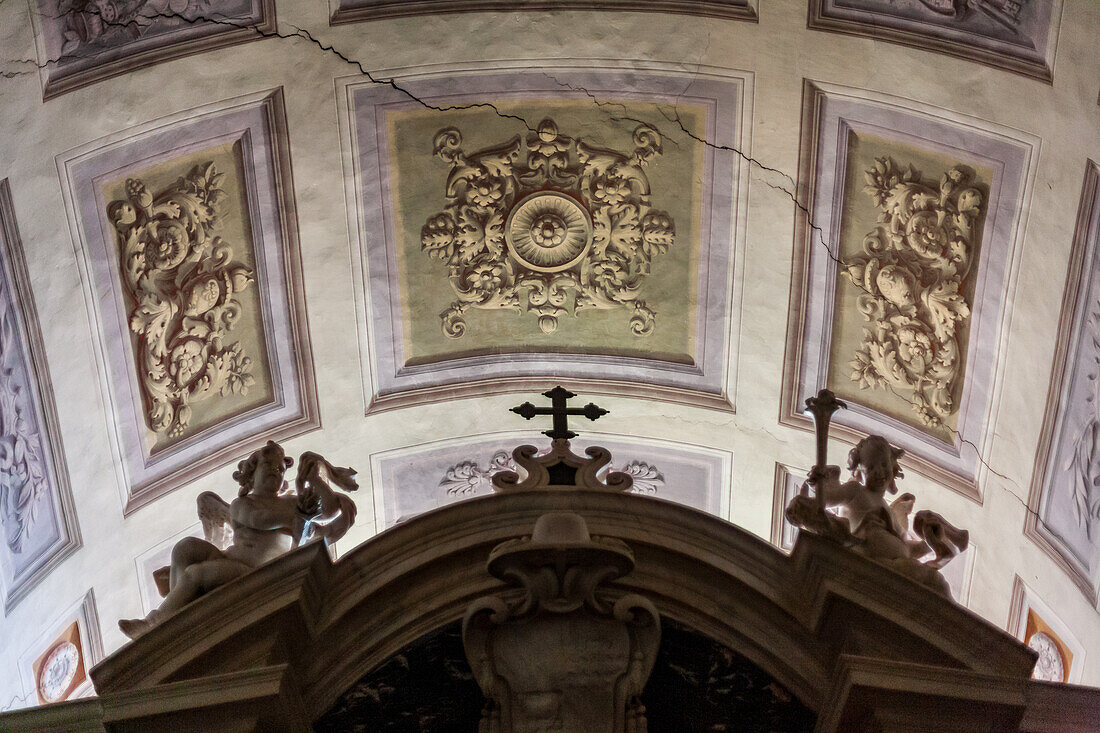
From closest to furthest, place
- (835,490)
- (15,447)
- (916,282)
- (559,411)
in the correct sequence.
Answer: (835,490) → (559,411) → (15,447) → (916,282)

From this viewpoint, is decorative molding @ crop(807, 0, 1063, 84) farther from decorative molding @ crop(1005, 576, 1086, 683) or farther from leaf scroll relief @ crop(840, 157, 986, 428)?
decorative molding @ crop(1005, 576, 1086, 683)

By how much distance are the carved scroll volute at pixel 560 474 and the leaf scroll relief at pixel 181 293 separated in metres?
3.37

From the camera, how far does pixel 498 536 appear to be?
16.6 feet

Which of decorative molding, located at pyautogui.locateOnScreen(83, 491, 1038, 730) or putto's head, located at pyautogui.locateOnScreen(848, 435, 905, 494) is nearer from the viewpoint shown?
decorative molding, located at pyautogui.locateOnScreen(83, 491, 1038, 730)

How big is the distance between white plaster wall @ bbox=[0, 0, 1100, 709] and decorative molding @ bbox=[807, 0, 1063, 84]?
0.06 meters

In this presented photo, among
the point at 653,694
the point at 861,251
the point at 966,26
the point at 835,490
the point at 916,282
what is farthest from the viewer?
the point at 861,251

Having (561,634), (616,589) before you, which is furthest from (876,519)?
(561,634)

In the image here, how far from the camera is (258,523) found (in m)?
5.40

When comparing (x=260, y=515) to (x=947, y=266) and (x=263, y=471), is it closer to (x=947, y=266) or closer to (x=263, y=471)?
(x=263, y=471)

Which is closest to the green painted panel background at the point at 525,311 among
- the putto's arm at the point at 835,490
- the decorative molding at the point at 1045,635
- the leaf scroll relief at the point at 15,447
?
the leaf scroll relief at the point at 15,447

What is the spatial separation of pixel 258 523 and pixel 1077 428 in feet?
13.3

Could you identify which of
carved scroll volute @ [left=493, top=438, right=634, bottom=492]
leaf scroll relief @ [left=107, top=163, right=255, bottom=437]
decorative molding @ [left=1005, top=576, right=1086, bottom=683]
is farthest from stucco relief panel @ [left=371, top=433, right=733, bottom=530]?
carved scroll volute @ [left=493, top=438, right=634, bottom=492]

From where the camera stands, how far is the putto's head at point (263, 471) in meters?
5.56

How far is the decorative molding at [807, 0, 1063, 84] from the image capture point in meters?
6.88
